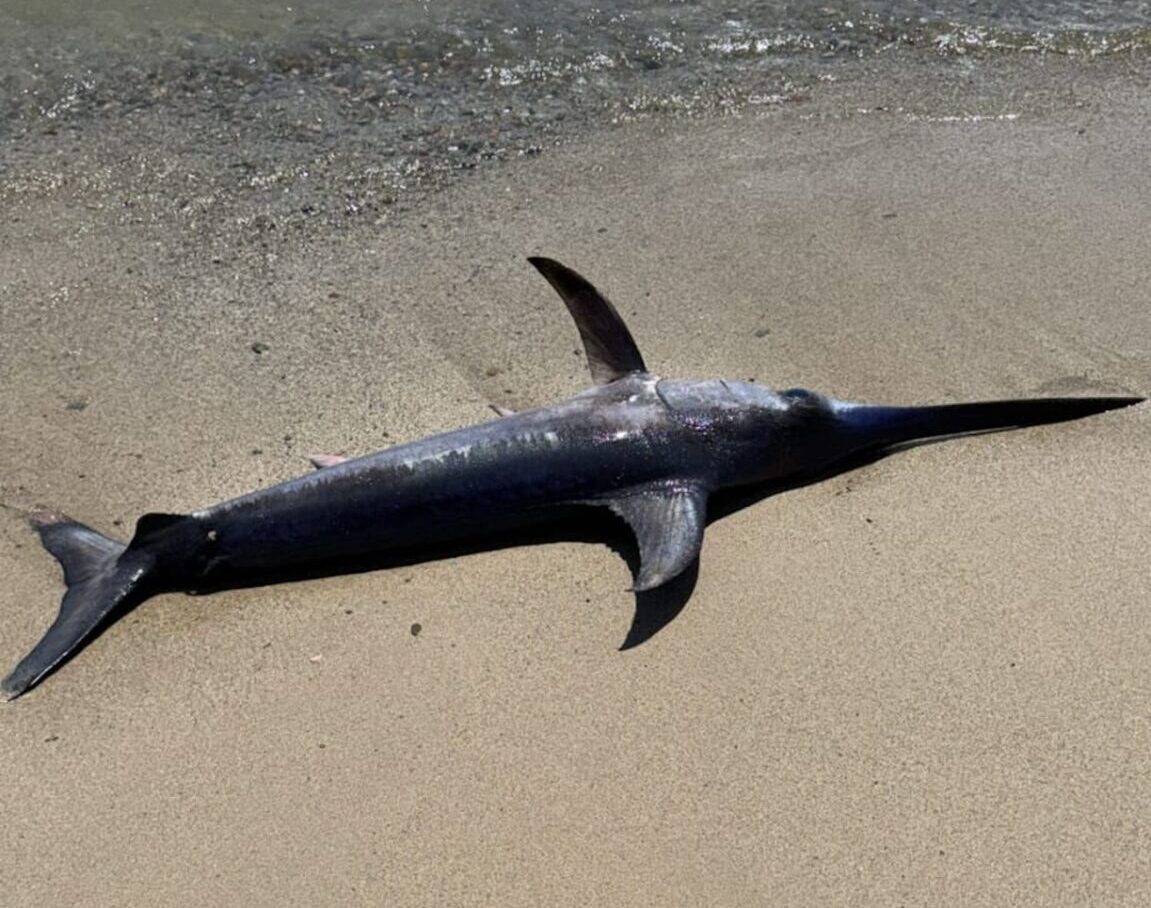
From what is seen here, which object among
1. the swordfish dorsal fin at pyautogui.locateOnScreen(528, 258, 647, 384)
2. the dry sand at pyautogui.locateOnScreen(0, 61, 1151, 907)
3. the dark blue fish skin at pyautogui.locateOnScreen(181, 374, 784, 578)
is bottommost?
the dry sand at pyautogui.locateOnScreen(0, 61, 1151, 907)

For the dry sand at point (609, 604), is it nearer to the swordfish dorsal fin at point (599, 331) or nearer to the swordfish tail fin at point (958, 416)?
the swordfish tail fin at point (958, 416)

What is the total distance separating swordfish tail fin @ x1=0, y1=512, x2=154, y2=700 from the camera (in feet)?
11.5

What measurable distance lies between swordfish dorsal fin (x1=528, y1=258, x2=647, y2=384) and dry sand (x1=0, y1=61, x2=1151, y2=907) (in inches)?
12.9

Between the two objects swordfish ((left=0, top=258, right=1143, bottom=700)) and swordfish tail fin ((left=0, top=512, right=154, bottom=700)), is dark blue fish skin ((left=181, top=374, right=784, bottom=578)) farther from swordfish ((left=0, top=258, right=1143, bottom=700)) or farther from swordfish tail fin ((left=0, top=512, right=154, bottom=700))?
swordfish tail fin ((left=0, top=512, right=154, bottom=700))

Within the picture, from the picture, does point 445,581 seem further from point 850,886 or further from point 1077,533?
point 1077,533

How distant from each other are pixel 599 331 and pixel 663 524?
2.64ft

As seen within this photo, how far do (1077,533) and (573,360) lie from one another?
1.83 meters

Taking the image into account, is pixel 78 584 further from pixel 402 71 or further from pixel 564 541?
pixel 402 71

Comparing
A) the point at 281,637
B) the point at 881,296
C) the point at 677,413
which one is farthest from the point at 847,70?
the point at 281,637

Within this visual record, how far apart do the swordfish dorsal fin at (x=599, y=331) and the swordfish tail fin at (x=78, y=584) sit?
1.55 metres

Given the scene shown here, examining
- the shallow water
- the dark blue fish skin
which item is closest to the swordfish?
the dark blue fish skin

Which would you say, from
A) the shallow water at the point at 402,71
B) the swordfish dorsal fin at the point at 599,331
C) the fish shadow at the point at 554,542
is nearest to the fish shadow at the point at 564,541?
the fish shadow at the point at 554,542

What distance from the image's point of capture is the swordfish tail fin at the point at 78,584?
3494 millimetres

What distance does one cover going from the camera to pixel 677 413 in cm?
412
